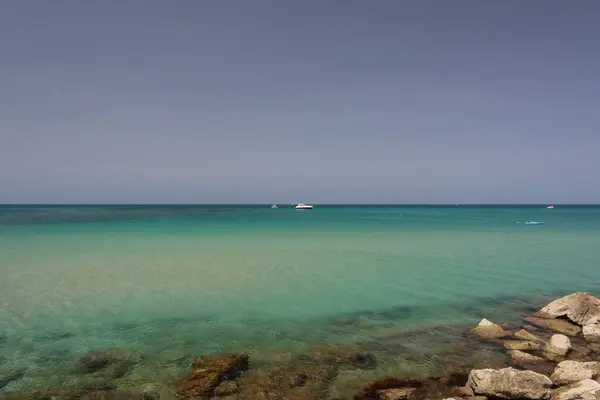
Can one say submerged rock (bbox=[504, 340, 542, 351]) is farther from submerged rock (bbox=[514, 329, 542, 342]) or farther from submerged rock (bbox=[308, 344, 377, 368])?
submerged rock (bbox=[308, 344, 377, 368])

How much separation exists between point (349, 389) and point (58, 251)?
26317 mm

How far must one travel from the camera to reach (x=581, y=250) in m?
29.1

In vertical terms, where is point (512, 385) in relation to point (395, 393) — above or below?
above

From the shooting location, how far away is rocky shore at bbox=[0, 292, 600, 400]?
691cm

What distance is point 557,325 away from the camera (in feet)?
36.0

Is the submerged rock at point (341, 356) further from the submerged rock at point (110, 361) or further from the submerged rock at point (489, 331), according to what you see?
the submerged rock at point (110, 361)

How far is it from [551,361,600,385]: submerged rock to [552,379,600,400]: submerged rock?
41 centimetres

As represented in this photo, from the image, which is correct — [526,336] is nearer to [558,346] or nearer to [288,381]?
[558,346]

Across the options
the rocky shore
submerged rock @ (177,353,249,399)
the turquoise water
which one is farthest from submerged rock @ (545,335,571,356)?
submerged rock @ (177,353,249,399)

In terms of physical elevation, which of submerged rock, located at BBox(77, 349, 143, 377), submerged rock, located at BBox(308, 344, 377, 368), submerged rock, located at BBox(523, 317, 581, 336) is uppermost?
submerged rock, located at BBox(77, 349, 143, 377)

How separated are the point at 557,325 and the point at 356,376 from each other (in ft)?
23.6


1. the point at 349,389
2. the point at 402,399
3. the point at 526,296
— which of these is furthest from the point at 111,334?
the point at 526,296

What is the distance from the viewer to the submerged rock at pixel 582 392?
20.3 feet

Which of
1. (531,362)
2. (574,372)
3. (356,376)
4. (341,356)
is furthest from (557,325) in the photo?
(356,376)
